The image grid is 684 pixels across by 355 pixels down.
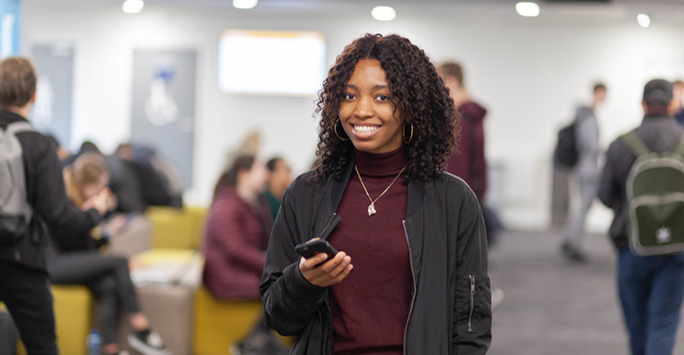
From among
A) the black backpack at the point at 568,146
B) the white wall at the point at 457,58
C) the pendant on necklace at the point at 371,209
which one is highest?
the white wall at the point at 457,58

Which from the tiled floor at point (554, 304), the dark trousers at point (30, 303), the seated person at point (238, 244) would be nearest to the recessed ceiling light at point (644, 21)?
the tiled floor at point (554, 304)

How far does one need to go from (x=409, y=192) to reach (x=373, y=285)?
208 millimetres

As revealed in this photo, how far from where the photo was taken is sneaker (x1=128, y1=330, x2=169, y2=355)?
481 centimetres

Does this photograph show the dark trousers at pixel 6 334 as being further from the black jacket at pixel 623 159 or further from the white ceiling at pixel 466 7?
the white ceiling at pixel 466 7

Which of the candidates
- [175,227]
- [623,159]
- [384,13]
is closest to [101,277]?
[623,159]

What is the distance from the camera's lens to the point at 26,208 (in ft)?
10.4

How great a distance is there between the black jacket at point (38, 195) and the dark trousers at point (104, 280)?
62.0 inches

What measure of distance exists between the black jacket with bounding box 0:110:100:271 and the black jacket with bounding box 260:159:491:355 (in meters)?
1.57

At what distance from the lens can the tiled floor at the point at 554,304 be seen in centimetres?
557

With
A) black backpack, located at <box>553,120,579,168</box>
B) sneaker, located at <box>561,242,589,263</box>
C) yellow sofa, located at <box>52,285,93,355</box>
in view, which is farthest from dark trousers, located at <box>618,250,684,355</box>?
sneaker, located at <box>561,242,589,263</box>

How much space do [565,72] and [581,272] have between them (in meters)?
4.75

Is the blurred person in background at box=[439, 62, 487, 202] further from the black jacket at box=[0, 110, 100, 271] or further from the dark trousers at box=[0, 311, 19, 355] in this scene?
the dark trousers at box=[0, 311, 19, 355]

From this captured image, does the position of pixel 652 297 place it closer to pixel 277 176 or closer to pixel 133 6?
pixel 277 176

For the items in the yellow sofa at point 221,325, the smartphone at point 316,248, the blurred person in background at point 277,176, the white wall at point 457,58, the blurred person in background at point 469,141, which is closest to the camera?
the smartphone at point 316,248
